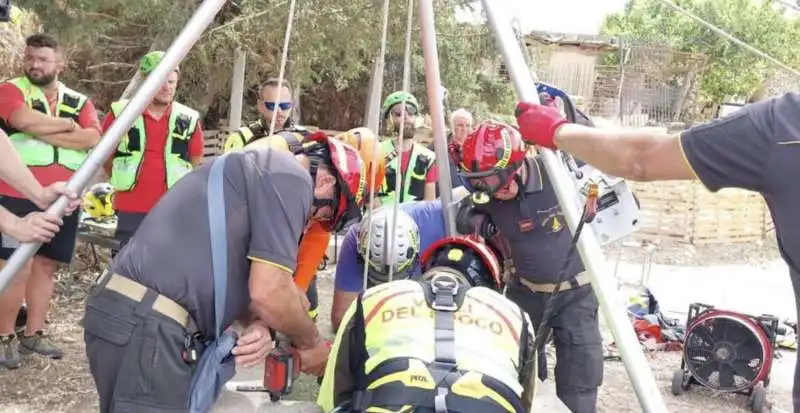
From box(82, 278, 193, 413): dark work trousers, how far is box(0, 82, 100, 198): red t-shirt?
8.60 feet

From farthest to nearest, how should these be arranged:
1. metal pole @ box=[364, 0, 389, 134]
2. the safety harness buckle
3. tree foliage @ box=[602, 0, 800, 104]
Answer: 1. tree foliage @ box=[602, 0, 800, 104]
2. metal pole @ box=[364, 0, 389, 134]
3. the safety harness buckle

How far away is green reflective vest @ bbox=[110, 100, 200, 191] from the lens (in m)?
5.37

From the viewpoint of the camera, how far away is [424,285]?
7.20 ft

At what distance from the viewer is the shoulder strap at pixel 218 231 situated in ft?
7.95

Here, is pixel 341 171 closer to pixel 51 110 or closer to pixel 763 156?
pixel 763 156

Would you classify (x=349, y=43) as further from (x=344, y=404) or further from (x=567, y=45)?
(x=567, y=45)

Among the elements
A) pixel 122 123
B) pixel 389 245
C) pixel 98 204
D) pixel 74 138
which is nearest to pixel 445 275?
pixel 389 245

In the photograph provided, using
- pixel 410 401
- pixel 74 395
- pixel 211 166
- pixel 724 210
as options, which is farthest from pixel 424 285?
pixel 724 210

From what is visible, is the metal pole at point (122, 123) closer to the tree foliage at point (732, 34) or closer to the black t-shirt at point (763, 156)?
the black t-shirt at point (763, 156)

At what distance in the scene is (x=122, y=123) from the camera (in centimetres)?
313

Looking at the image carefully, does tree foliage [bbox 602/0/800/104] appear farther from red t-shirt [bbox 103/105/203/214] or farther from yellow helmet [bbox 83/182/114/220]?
red t-shirt [bbox 103/105/203/214]

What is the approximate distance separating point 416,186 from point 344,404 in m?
4.18

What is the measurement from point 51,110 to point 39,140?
234mm

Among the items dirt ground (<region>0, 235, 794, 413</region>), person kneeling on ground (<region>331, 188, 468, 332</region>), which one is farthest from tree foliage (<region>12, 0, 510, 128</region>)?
person kneeling on ground (<region>331, 188, 468, 332</region>)
